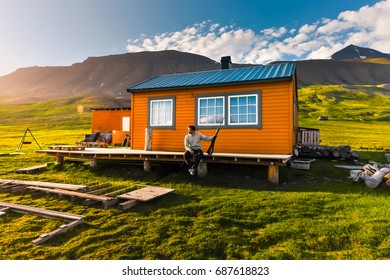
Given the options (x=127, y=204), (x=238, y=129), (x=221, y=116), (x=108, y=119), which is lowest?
(x=127, y=204)

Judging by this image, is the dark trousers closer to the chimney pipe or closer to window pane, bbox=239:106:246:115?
window pane, bbox=239:106:246:115

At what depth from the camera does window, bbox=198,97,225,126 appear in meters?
11.9

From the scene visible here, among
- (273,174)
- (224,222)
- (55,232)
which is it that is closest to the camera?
(55,232)

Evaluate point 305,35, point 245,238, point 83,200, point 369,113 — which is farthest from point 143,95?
point 369,113

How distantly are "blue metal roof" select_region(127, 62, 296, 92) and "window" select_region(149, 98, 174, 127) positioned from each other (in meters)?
0.71

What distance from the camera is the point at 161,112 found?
13141 mm

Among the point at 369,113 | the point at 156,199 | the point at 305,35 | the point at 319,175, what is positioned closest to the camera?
the point at 156,199

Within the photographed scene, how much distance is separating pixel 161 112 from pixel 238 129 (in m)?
4.06

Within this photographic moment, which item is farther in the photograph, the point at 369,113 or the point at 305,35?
the point at 369,113

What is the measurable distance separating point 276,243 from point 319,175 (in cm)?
645

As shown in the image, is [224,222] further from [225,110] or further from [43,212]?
[225,110]

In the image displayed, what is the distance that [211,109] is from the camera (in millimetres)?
12086

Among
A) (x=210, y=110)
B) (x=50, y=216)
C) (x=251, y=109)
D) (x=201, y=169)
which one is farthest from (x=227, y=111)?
(x=50, y=216)

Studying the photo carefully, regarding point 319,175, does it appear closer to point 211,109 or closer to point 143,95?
point 211,109
